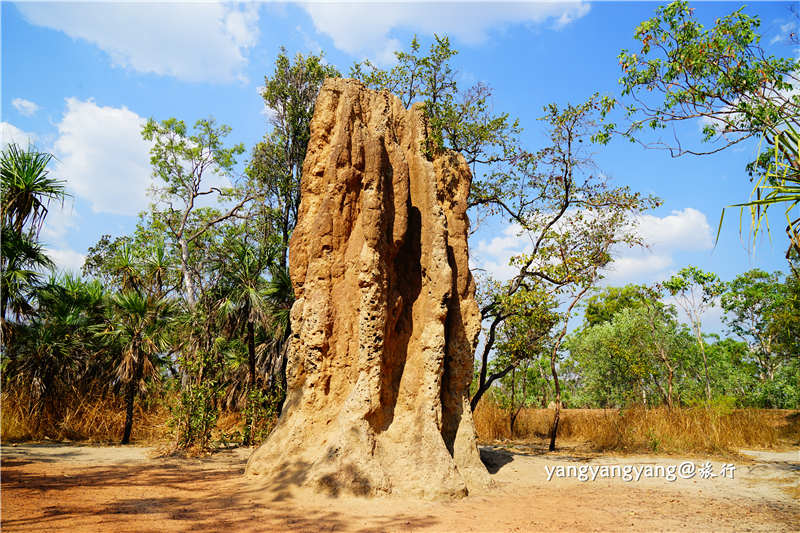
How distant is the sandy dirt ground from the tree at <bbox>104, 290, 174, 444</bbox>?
282 cm

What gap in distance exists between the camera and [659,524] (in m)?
5.37

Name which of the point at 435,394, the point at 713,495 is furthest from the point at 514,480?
the point at 713,495

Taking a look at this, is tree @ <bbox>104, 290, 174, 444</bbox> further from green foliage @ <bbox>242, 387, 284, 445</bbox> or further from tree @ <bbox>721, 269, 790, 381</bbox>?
tree @ <bbox>721, 269, 790, 381</bbox>

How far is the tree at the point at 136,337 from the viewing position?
11.6 m

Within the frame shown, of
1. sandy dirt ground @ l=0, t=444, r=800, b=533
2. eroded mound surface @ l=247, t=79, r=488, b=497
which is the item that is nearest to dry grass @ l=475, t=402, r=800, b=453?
sandy dirt ground @ l=0, t=444, r=800, b=533

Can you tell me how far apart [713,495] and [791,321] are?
15.6 meters

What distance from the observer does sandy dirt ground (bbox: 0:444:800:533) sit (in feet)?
16.5

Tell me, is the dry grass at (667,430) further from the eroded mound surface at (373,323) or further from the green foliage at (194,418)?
the green foliage at (194,418)

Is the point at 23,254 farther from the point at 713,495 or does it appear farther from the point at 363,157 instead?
the point at 713,495

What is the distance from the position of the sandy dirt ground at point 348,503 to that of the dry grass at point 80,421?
10.1ft

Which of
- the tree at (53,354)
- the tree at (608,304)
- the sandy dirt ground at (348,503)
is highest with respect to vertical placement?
the tree at (608,304)

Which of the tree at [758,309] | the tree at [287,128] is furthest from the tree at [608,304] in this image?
the tree at [287,128]

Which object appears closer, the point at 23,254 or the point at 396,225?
the point at 396,225

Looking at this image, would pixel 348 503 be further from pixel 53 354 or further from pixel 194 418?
pixel 53 354
